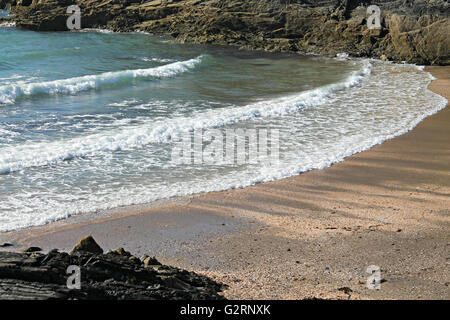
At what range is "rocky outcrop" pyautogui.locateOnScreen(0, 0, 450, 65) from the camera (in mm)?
23156

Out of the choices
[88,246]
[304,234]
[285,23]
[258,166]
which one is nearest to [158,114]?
[258,166]

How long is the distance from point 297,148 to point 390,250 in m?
4.39

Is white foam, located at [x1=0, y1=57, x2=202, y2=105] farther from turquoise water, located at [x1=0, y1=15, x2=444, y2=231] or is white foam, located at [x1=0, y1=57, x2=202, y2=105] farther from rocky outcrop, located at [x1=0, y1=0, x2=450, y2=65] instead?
rocky outcrop, located at [x1=0, y1=0, x2=450, y2=65]

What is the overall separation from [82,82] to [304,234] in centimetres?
1191

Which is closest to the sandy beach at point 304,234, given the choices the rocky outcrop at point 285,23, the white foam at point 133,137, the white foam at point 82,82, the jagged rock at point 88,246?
the jagged rock at point 88,246

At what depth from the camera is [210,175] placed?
8.44 meters

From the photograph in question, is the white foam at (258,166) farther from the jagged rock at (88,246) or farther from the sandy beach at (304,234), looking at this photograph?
the jagged rock at (88,246)

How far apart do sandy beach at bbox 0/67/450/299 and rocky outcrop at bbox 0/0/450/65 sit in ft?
53.2

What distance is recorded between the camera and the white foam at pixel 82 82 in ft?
47.2

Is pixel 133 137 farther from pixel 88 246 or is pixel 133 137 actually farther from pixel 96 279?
pixel 96 279

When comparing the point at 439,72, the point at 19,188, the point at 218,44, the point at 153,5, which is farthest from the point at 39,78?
the point at 153,5

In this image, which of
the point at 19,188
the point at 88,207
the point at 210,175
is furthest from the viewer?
the point at 210,175

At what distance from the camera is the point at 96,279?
4.16 meters
